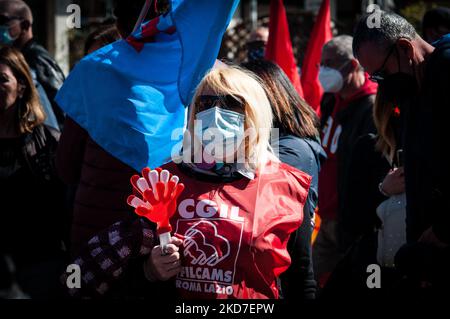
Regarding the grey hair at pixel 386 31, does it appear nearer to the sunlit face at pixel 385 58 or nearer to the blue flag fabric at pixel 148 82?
the sunlit face at pixel 385 58

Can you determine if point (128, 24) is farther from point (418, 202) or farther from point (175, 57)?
point (418, 202)

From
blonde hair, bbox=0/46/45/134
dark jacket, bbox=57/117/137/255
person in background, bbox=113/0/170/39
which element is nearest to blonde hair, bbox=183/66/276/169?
dark jacket, bbox=57/117/137/255

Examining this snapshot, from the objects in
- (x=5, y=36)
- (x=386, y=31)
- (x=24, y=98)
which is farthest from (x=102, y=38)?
(x=386, y=31)

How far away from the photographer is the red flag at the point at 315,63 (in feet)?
20.8

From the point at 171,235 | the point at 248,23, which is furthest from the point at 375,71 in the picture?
the point at 248,23

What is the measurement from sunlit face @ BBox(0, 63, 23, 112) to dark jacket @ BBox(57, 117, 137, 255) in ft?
3.35

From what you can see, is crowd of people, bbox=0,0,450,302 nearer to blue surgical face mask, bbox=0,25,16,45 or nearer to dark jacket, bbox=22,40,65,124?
dark jacket, bbox=22,40,65,124

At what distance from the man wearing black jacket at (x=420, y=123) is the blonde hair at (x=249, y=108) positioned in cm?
50

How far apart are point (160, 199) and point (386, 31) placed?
1.13 m

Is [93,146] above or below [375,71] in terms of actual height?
below

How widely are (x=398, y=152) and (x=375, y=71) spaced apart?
23.7 inches

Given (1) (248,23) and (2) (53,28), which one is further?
(2) (53,28)

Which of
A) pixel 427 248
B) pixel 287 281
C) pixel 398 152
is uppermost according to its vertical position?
pixel 398 152

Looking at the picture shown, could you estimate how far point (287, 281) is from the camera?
2.99 metres
